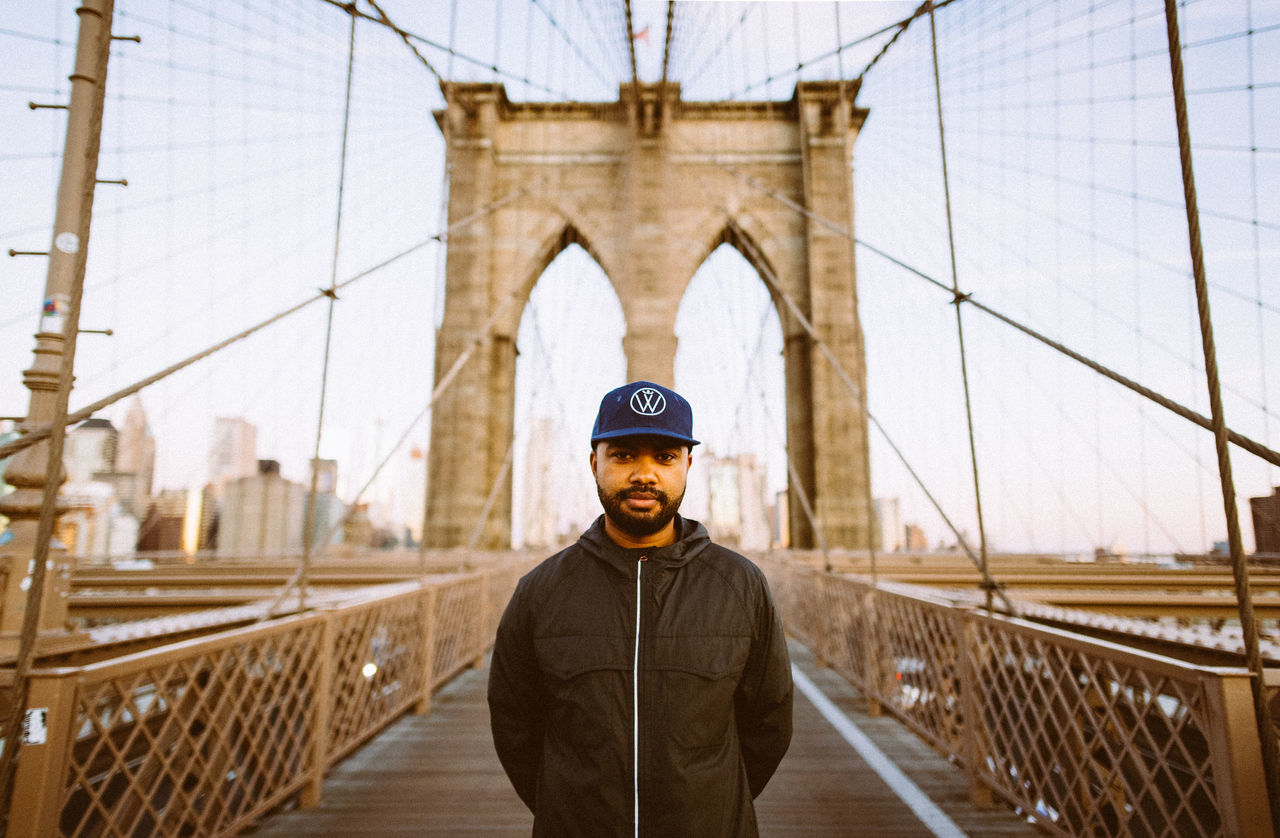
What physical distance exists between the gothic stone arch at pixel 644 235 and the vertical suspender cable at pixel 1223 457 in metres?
11.2

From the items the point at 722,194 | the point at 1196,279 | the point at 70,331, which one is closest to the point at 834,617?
the point at 1196,279

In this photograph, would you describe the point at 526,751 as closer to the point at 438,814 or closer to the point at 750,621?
the point at 750,621

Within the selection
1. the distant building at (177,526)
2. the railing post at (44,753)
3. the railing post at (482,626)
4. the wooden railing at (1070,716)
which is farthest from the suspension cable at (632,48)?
the distant building at (177,526)

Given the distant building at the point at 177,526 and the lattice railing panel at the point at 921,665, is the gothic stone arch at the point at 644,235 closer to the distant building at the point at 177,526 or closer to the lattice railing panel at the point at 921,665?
the distant building at the point at 177,526

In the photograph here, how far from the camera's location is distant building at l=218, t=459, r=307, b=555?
2109cm

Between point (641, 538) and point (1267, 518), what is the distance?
22.2 feet

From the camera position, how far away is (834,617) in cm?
576

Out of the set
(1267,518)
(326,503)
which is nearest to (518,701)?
(1267,518)

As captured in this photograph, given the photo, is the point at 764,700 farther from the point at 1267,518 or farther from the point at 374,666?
the point at 1267,518

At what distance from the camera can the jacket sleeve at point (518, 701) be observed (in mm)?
1333

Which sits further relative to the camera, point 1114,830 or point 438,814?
point 438,814

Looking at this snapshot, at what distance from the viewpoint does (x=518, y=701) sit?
134 centimetres

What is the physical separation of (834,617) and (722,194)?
39.4ft

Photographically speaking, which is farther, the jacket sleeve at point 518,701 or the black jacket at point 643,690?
the jacket sleeve at point 518,701
